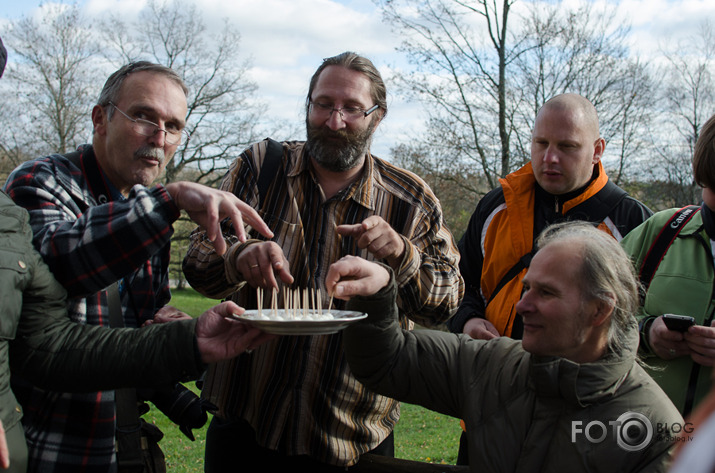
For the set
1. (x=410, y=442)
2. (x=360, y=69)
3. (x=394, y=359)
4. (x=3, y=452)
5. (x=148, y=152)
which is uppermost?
(x=360, y=69)

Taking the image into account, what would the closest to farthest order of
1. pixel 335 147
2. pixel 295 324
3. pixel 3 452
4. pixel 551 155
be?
pixel 3 452, pixel 295 324, pixel 335 147, pixel 551 155

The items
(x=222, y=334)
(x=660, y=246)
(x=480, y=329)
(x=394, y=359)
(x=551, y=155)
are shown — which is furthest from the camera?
(x=551, y=155)

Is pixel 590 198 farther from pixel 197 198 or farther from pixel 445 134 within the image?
pixel 445 134

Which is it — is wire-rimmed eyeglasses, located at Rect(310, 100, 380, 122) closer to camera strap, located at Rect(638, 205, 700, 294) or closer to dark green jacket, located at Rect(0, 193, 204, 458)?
dark green jacket, located at Rect(0, 193, 204, 458)

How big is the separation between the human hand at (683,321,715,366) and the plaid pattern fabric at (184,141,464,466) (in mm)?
1184

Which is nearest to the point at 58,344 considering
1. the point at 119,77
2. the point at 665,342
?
the point at 119,77

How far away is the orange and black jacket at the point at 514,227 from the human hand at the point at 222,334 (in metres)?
1.87

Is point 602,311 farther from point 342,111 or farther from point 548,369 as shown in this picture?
point 342,111

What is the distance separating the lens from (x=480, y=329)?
3.75 meters

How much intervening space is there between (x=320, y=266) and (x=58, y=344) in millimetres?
1389

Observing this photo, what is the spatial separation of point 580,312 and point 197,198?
1782 mm

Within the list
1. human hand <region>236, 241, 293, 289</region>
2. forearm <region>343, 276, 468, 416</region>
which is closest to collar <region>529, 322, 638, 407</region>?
forearm <region>343, 276, 468, 416</region>

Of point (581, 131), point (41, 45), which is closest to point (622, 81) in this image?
point (581, 131)

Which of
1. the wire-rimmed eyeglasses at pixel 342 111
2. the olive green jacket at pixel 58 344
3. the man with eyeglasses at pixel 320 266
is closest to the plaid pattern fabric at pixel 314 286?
the man with eyeglasses at pixel 320 266
